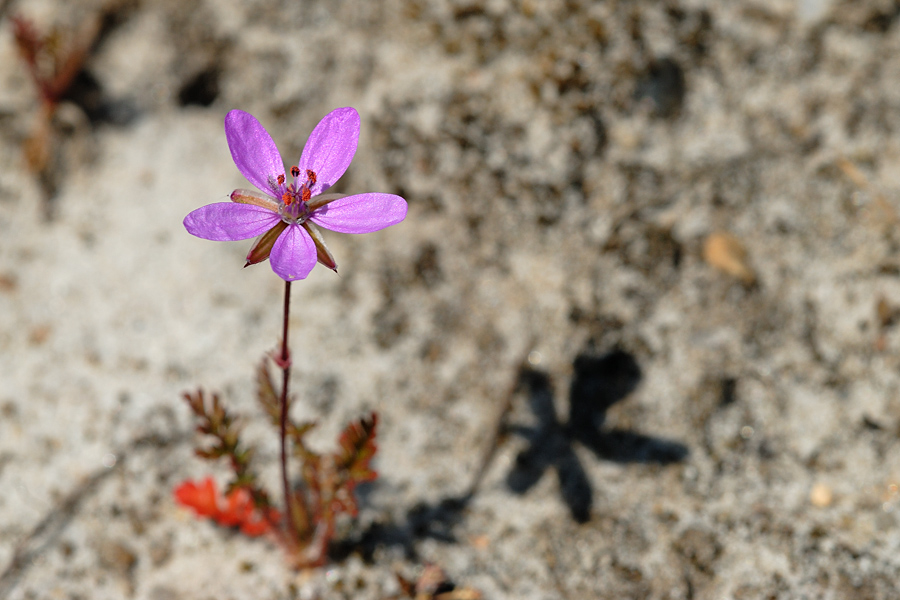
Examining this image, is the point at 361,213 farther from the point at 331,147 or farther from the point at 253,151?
the point at 253,151

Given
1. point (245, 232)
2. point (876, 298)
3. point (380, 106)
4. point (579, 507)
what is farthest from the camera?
point (380, 106)

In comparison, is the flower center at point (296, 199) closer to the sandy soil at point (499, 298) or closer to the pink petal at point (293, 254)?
the pink petal at point (293, 254)

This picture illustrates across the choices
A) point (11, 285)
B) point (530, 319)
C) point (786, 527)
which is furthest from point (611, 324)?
point (11, 285)

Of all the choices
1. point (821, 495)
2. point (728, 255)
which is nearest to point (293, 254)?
point (728, 255)

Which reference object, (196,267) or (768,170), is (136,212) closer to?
(196,267)

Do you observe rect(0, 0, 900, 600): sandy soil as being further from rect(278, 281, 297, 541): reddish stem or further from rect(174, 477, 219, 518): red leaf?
rect(278, 281, 297, 541): reddish stem

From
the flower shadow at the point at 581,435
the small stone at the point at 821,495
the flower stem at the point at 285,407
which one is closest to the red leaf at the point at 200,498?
the flower stem at the point at 285,407

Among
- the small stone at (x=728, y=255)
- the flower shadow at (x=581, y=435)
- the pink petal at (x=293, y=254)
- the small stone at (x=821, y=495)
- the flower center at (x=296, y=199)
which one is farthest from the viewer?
the small stone at (x=728, y=255)
